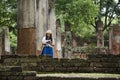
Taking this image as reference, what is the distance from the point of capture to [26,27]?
42.4 feet

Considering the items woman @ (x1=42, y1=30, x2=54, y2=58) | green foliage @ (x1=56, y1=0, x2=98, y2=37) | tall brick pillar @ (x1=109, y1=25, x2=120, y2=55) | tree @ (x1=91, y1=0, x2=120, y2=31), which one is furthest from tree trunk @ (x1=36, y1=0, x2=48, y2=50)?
tree @ (x1=91, y1=0, x2=120, y2=31)

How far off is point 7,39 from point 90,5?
9931 mm

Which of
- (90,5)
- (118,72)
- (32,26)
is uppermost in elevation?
(90,5)

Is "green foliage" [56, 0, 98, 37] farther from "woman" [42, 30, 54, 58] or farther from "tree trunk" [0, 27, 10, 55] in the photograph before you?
"woman" [42, 30, 54, 58]

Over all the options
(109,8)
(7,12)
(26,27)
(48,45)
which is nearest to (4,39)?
(7,12)

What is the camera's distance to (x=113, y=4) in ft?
144

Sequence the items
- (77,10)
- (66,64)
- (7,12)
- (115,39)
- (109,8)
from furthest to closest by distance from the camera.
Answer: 1. (109,8)
2. (77,10)
3. (115,39)
4. (7,12)
5. (66,64)

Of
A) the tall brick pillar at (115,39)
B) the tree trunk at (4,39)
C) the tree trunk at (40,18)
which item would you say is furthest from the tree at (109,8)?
the tree trunk at (40,18)

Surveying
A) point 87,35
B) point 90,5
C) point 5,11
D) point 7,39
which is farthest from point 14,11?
point 87,35

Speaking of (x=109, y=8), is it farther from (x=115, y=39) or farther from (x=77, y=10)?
(x=115, y=39)

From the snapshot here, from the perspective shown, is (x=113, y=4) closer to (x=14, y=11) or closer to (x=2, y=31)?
(x=14, y=11)

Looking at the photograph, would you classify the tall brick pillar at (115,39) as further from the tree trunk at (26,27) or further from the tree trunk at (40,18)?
the tree trunk at (26,27)

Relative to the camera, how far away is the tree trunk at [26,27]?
1288 cm

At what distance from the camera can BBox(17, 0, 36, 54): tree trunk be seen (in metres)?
12.9
